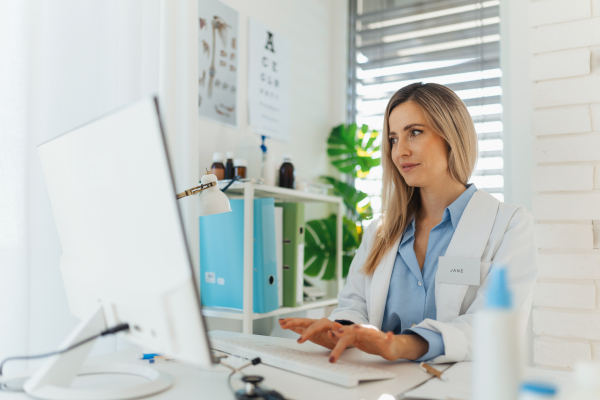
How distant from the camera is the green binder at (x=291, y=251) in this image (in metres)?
1.90

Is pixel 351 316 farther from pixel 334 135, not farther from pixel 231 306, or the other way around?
pixel 334 135

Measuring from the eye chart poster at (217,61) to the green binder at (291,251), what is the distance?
1.68 ft

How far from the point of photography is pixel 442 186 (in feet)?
4.82

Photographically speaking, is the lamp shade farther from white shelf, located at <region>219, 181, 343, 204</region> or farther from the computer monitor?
white shelf, located at <region>219, 181, 343, 204</region>

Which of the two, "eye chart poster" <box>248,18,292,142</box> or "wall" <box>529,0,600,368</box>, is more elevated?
"eye chart poster" <box>248,18,292,142</box>

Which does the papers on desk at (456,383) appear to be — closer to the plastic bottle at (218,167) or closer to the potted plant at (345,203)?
the plastic bottle at (218,167)

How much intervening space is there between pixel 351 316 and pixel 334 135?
167 cm

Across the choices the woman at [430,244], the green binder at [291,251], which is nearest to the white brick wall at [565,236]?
the woman at [430,244]

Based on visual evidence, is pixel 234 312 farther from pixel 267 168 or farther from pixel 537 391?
pixel 537 391

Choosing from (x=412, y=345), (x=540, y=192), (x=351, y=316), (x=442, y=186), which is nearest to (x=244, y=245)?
(x=351, y=316)

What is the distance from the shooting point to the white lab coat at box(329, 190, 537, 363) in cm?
112

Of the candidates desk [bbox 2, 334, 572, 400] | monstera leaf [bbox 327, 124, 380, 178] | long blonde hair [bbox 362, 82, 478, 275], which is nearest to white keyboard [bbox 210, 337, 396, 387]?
desk [bbox 2, 334, 572, 400]

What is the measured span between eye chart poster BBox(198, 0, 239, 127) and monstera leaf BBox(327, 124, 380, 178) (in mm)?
866

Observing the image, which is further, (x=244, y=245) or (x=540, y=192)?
(x=244, y=245)
